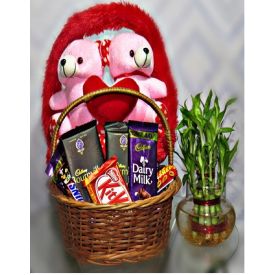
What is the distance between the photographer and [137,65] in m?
1.05

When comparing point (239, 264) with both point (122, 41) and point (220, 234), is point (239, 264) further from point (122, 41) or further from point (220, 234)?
point (122, 41)

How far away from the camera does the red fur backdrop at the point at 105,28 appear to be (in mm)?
1073

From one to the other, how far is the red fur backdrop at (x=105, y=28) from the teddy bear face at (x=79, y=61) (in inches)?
1.3

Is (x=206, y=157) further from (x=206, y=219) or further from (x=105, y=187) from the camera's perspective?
(x=105, y=187)

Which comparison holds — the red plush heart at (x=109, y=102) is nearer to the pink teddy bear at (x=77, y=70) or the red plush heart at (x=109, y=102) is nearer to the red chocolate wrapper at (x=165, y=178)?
the pink teddy bear at (x=77, y=70)

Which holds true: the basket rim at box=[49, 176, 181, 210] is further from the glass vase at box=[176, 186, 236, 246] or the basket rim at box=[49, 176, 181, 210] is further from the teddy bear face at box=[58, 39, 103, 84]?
the teddy bear face at box=[58, 39, 103, 84]

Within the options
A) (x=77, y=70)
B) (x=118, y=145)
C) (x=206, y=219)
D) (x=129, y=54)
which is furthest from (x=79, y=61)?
(x=206, y=219)

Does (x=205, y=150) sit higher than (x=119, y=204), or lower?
higher

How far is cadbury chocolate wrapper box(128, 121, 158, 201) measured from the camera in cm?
94

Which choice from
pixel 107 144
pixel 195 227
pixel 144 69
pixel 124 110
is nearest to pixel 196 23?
pixel 144 69

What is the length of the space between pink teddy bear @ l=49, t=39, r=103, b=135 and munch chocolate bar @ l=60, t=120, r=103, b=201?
0.12 m

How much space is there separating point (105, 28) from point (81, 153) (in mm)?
363

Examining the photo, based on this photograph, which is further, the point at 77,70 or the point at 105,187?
the point at 77,70

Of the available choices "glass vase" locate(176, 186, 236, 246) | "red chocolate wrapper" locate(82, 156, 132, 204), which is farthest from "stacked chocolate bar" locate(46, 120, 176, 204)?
"glass vase" locate(176, 186, 236, 246)
